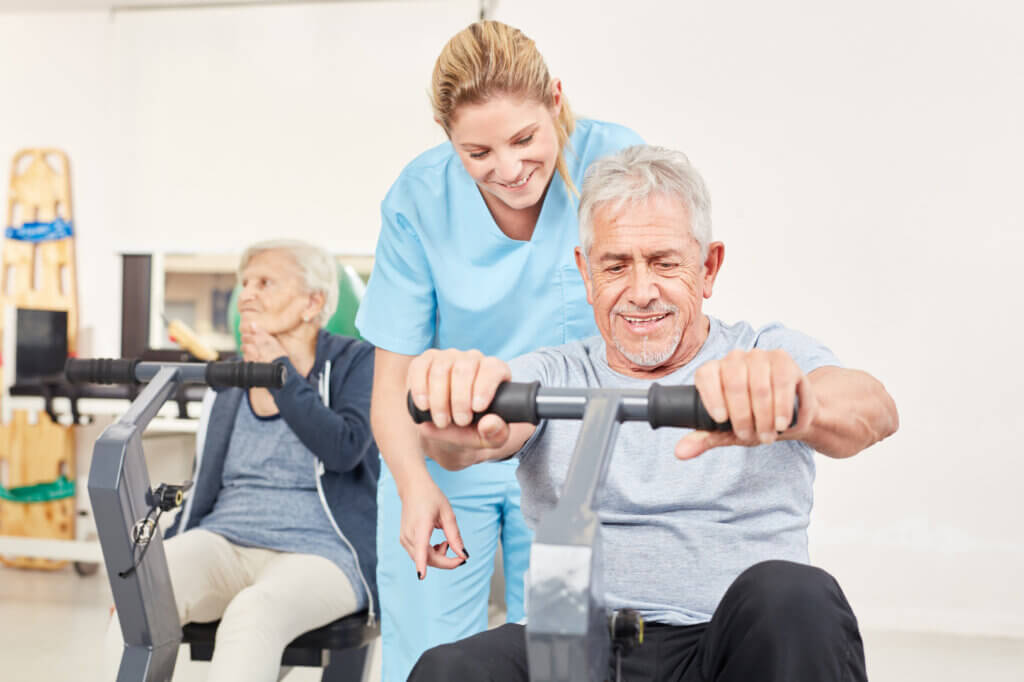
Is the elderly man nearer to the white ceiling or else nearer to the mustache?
the mustache

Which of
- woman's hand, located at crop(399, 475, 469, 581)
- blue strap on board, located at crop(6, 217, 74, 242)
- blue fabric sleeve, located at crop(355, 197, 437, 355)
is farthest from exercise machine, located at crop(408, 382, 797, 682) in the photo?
blue strap on board, located at crop(6, 217, 74, 242)

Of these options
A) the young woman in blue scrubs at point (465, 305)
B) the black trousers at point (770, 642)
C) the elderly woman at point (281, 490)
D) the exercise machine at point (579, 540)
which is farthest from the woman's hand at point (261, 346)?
the exercise machine at point (579, 540)

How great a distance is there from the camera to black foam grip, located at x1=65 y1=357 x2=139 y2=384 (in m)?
1.50

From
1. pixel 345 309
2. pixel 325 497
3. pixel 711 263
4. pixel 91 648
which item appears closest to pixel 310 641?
pixel 325 497

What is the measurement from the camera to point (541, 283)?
1682 millimetres

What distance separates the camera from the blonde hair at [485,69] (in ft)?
4.80

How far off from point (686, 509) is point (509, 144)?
2.07 feet

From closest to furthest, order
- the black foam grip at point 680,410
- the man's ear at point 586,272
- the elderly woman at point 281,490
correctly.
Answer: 1. the black foam grip at point 680,410
2. the man's ear at point 586,272
3. the elderly woman at point 281,490

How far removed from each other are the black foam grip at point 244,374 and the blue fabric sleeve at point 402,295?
23 centimetres

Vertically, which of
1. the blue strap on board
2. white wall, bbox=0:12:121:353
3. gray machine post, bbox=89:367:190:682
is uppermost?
white wall, bbox=0:12:121:353

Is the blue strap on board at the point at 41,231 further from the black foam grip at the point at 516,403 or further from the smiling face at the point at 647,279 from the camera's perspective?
the black foam grip at the point at 516,403

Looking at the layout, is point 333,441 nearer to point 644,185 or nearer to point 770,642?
point 644,185

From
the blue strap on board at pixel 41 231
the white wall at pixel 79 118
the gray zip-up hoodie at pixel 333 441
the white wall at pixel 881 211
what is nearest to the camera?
the gray zip-up hoodie at pixel 333 441

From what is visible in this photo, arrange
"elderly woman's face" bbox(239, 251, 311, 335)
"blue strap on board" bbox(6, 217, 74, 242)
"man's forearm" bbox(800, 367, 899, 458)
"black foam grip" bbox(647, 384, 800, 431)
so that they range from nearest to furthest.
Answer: "black foam grip" bbox(647, 384, 800, 431)
"man's forearm" bbox(800, 367, 899, 458)
"elderly woman's face" bbox(239, 251, 311, 335)
"blue strap on board" bbox(6, 217, 74, 242)
